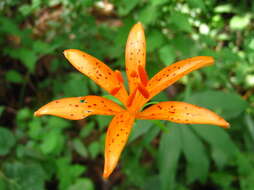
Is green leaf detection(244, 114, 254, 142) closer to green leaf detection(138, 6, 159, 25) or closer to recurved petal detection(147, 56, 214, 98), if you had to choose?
green leaf detection(138, 6, 159, 25)

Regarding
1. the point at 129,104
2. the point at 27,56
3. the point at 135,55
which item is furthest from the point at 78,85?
the point at 129,104

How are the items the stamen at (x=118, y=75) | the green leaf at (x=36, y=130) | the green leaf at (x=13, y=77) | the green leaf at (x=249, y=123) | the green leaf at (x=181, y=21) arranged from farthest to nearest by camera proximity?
1. the green leaf at (x=13, y=77)
2. the green leaf at (x=249, y=123)
3. the green leaf at (x=36, y=130)
4. the green leaf at (x=181, y=21)
5. the stamen at (x=118, y=75)

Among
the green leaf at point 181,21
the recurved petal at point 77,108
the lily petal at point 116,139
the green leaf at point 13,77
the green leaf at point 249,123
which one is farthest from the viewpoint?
the green leaf at point 13,77

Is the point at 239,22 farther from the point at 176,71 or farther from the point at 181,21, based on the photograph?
the point at 176,71

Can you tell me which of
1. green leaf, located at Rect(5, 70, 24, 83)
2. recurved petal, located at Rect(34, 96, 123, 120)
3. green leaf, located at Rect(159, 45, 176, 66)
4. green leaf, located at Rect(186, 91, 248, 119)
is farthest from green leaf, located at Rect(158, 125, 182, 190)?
green leaf, located at Rect(5, 70, 24, 83)

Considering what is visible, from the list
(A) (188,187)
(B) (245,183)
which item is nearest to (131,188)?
(A) (188,187)

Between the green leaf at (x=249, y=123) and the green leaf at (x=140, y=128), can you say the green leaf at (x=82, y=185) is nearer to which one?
the green leaf at (x=140, y=128)

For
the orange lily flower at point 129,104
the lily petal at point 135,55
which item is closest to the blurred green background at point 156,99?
the lily petal at point 135,55

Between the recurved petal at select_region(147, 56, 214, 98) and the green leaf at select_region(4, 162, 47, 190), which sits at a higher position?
the recurved petal at select_region(147, 56, 214, 98)
